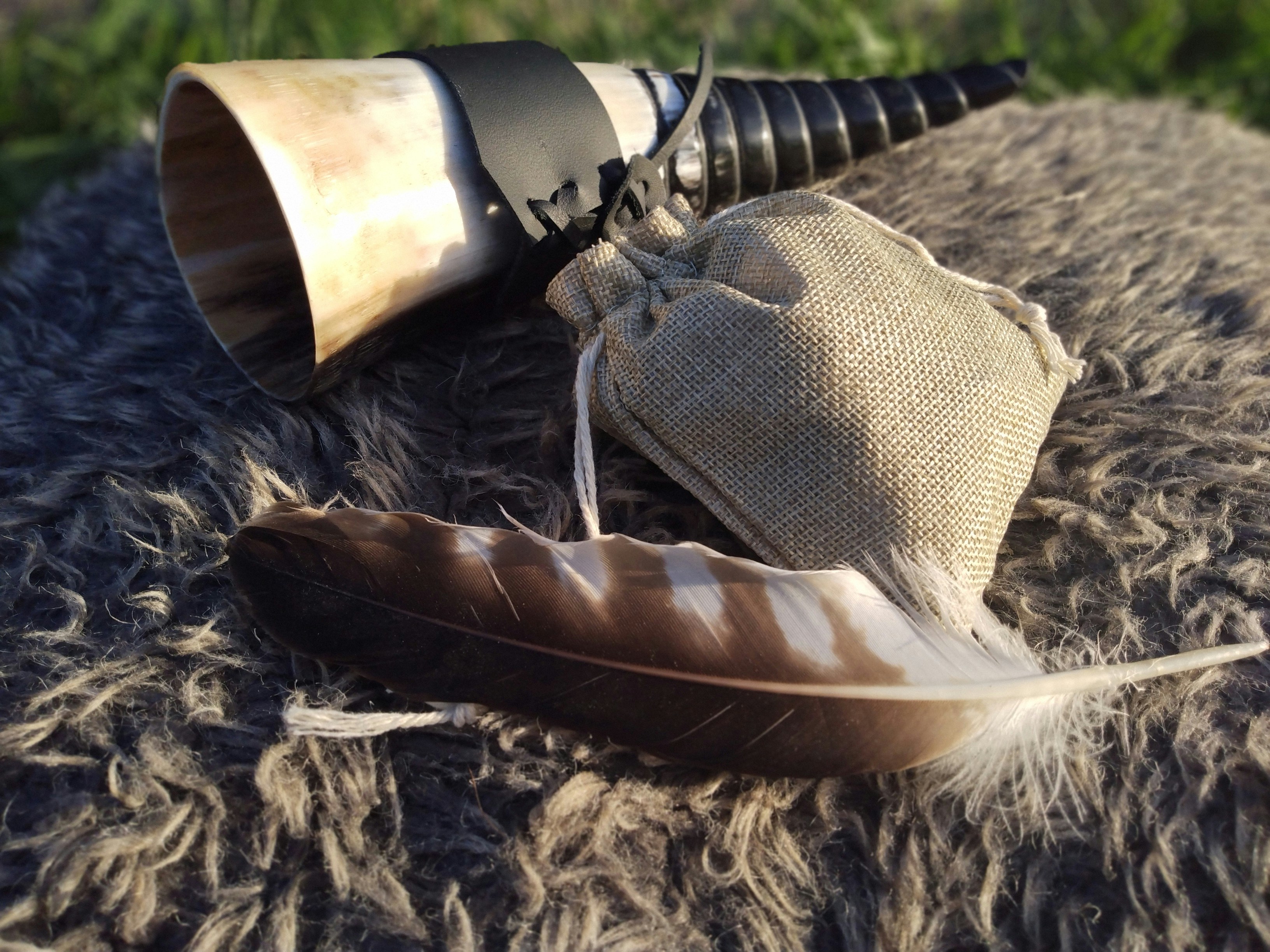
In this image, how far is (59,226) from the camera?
66.8 inches

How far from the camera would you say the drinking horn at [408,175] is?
3.45 feet

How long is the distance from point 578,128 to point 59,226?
3.72 feet

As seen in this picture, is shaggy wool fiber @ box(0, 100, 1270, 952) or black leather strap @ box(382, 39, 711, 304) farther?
black leather strap @ box(382, 39, 711, 304)

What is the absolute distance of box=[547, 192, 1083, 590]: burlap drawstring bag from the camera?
0.98 meters

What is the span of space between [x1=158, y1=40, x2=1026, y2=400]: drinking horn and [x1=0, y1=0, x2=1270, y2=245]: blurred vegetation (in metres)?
1.07

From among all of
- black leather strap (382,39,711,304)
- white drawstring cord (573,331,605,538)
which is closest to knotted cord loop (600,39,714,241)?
black leather strap (382,39,711,304)

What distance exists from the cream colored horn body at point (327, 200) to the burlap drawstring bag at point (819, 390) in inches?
7.3

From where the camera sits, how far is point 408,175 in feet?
3.60

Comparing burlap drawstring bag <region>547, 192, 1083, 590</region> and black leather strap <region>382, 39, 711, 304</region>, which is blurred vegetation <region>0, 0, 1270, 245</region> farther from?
burlap drawstring bag <region>547, 192, 1083, 590</region>

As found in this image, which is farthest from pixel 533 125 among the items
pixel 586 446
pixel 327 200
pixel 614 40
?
pixel 614 40

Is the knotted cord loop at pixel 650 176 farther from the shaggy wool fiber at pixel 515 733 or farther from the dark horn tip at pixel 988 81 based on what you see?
the dark horn tip at pixel 988 81

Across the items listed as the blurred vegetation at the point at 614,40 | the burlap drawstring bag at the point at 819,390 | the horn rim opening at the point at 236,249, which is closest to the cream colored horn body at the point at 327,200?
the horn rim opening at the point at 236,249

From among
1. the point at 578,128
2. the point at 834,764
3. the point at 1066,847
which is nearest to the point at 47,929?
the point at 834,764

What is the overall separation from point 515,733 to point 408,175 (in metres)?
0.68
